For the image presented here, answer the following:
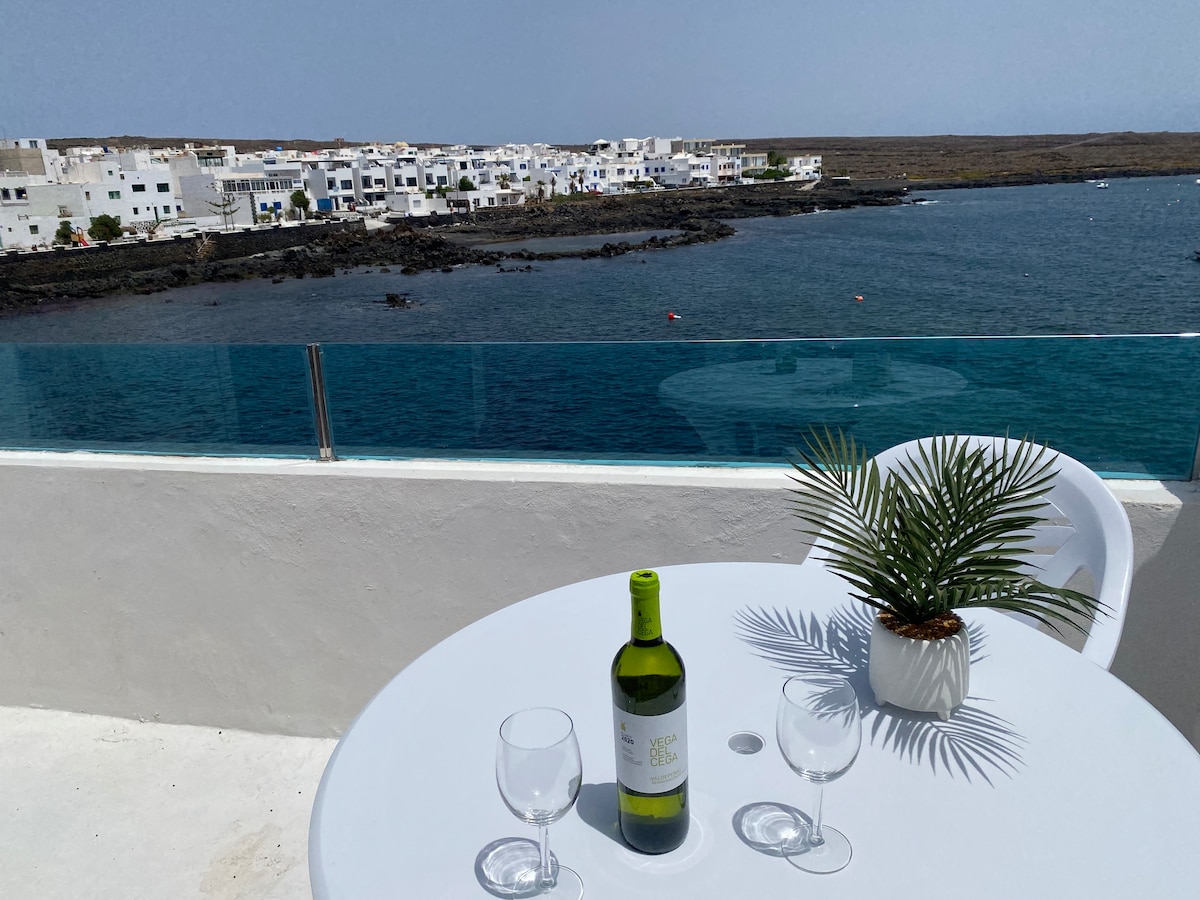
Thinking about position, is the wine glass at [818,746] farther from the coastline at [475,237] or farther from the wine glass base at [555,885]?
the coastline at [475,237]

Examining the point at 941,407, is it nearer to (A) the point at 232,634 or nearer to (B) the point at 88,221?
(A) the point at 232,634

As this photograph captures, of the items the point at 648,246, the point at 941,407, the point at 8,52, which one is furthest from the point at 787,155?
the point at 941,407

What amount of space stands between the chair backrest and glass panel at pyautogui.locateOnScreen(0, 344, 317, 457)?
1.91m

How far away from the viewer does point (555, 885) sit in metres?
0.88

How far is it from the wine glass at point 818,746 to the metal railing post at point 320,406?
208 centimetres

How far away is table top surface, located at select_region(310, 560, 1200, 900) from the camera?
2.88 ft

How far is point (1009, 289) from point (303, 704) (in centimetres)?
4640

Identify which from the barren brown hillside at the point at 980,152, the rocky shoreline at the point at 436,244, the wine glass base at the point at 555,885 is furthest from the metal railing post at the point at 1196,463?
the barren brown hillside at the point at 980,152

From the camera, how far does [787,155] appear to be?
96.6m

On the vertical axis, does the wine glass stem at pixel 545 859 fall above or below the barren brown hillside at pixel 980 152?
below

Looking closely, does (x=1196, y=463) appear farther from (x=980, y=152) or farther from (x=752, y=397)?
(x=980, y=152)

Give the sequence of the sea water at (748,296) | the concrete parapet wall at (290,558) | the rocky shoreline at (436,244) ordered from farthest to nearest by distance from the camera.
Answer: the rocky shoreline at (436,244), the sea water at (748,296), the concrete parapet wall at (290,558)

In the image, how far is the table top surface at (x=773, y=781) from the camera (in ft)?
2.88

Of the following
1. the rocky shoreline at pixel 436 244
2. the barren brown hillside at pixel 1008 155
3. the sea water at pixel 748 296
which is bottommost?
the sea water at pixel 748 296
